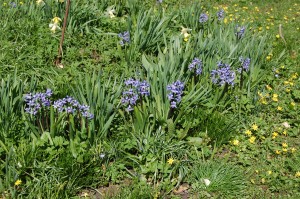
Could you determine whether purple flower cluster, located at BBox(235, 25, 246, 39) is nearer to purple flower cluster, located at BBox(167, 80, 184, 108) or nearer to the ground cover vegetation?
the ground cover vegetation

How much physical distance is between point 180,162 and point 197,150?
0.86ft

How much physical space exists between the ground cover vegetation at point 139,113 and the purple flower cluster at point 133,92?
0.01 m

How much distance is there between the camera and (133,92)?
129 inches

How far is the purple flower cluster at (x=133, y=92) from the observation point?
3.23 m

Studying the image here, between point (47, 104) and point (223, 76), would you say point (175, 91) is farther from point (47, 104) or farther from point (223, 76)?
point (47, 104)

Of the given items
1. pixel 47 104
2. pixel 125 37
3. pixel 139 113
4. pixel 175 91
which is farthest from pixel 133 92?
pixel 125 37

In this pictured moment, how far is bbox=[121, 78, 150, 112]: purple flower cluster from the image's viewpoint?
3232mm

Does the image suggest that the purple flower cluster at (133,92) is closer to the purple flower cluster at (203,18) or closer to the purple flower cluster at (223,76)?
the purple flower cluster at (223,76)

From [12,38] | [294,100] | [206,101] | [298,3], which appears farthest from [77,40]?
[298,3]

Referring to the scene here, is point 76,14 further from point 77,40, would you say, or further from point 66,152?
point 66,152

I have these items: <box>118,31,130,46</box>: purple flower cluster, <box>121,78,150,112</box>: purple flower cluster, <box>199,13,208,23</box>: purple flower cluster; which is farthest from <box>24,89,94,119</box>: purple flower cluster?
<box>199,13,208,23</box>: purple flower cluster

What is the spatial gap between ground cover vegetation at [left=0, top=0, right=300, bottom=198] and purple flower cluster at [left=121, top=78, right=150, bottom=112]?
0.01 meters

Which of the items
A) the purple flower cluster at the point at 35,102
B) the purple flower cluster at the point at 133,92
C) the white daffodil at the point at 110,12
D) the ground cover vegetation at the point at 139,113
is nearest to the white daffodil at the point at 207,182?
the ground cover vegetation at the point at 139,113

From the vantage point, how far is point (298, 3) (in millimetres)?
7219
